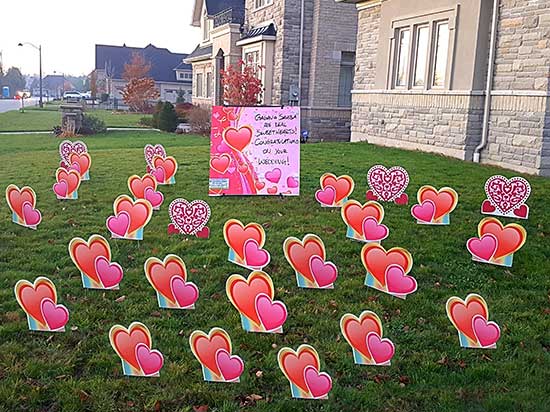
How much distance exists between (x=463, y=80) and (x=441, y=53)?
1444mm

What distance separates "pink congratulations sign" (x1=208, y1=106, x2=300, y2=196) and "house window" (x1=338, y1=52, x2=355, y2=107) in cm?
1431

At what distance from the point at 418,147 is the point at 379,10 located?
4.67 m

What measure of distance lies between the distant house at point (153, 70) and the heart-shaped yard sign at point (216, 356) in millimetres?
59027

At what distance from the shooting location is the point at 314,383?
3494 mm

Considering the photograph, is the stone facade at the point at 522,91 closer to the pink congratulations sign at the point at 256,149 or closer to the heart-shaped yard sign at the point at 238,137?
the pink congratulations sign at the point at 256,149

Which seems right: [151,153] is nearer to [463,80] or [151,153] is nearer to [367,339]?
[367,339]

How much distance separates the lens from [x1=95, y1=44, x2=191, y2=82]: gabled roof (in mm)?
68125

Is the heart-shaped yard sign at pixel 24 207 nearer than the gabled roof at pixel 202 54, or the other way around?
the heart-shaped yard sign at pixel 24 207

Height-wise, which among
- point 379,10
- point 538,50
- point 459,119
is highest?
point 379,10

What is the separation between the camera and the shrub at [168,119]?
1020 inches

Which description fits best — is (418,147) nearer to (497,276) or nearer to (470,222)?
(470,222)

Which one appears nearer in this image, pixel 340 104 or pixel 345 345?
pixel 345 345

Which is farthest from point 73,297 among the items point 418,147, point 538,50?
point 418,147

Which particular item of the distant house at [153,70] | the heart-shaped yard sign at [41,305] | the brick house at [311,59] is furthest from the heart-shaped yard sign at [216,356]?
the distant house at [153,70]
